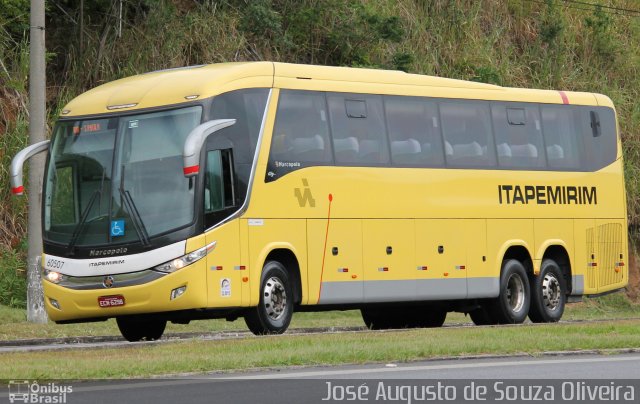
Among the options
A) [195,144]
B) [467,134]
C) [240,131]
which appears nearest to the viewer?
[195,144]

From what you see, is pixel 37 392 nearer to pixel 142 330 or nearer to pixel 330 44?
pixel 142 330

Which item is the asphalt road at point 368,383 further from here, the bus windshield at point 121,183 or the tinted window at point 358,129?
the tinted window at point 358,129

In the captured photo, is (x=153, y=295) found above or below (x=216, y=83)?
below

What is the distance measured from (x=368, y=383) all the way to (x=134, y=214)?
26.2 feet

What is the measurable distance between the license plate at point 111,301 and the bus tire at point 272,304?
196 cm

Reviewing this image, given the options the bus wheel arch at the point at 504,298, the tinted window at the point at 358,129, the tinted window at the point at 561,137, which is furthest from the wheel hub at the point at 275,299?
the tinted window at the point at 561,137

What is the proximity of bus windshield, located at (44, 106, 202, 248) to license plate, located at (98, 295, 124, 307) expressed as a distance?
74 cm

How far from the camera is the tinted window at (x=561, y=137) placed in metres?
27.4

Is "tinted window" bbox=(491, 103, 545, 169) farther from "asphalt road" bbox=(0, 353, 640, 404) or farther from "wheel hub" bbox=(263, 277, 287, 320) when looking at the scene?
"asphalt road" bbox=(0, 353, 640, 404)

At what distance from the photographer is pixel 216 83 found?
69.9 ft

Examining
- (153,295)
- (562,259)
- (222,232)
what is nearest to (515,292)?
(562,259)

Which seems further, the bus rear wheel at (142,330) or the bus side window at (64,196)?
the bus rear wheel at (142,330)

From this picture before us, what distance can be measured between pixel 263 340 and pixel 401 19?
2436cm

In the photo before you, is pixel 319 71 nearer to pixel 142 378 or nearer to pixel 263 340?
pixel 263 340
